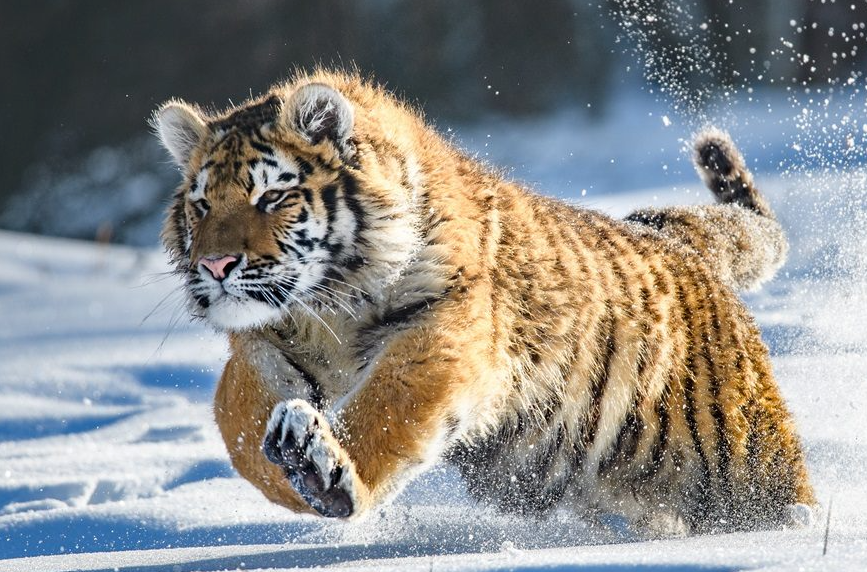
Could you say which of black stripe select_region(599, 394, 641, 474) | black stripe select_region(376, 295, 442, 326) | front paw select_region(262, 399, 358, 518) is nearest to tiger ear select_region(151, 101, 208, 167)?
black stripe select_region(376, 295, 442, 326)

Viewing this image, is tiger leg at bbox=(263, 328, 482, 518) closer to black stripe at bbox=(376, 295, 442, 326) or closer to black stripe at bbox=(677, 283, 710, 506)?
black stripe at bbox=(376, 295, 442, 326)

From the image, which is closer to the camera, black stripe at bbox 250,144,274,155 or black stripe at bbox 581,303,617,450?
black stripe at bbox 250,144,274,155

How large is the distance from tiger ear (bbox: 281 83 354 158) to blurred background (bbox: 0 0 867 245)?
10.7 metres

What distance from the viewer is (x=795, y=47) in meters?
13.5

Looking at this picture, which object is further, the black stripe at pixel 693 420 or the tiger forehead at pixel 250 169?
the black stripe at pixel 693 420

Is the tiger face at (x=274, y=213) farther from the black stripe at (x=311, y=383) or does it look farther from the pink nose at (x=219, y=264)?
the black stripe at (x=311, y=383)

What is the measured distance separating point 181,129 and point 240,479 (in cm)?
151

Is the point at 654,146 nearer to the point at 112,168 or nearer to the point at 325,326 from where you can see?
the point at 112,168

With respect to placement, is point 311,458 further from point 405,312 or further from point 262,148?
point 262,148

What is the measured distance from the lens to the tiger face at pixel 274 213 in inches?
109

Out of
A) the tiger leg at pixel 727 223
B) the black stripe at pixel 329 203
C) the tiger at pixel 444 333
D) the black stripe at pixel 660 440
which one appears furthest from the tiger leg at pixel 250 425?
the tiger leg at pixel 727 223

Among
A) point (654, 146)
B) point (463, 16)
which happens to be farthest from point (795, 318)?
point (463, 16)

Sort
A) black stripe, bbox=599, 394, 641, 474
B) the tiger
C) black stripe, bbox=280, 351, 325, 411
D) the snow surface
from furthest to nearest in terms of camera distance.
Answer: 1. black stripe, bbox=599, 394, 641, 474
2. black stripe, bbox=280, 351, 325, 411
3. the tiger
4. the snow surface

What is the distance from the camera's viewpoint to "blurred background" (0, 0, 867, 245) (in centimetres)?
1380
